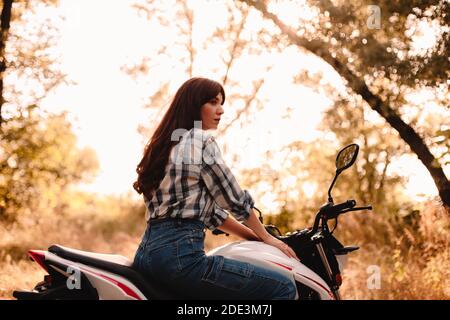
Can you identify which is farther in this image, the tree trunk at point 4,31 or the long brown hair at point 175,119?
the tree trunk at point 4,31

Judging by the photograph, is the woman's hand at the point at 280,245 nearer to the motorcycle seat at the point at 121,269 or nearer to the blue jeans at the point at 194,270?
the blue jeans at the point at 194,270

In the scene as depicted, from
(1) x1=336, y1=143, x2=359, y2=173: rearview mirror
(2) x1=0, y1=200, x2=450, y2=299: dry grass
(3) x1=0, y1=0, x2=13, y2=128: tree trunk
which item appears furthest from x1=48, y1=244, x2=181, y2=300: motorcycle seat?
(3) x1=0, y1=0, x2=13, y2=128: tree trunk

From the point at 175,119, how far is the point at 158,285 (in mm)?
944

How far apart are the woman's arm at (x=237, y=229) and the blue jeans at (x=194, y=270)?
39 centimetres

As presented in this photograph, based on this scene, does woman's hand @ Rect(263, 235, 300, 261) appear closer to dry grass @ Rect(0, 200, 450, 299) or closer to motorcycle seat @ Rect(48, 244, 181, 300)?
motorcycle seat @ Rect(48, 244, 181, 300)

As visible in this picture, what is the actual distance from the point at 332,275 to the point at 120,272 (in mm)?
1243

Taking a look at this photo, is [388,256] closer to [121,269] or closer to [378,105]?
[378,105]

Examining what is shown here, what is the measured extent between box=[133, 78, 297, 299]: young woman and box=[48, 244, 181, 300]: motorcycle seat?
0.04 meters

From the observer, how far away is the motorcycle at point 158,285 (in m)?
3.02

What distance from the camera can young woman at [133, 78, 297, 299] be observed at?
10.1 feet

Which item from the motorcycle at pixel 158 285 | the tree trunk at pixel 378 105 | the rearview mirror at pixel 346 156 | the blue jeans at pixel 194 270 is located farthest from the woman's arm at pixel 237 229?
the tree trunk at pixel 378 105

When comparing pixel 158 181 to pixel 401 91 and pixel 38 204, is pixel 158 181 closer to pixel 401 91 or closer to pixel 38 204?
pixel 401 91

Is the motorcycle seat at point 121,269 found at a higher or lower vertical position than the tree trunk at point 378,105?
lower
